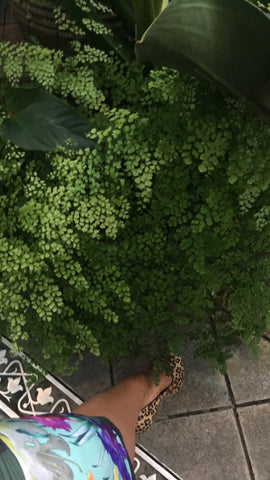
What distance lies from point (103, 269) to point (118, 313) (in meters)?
0.14

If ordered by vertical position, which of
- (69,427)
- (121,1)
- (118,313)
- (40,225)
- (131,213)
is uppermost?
(121,1)

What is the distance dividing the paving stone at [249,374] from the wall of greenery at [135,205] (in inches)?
16.8

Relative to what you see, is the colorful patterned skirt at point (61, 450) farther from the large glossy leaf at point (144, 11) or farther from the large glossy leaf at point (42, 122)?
the large glossy leaf at point (144, 11)

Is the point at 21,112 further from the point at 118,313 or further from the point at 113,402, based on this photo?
the point at 113,402

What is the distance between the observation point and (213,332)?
1088 millimetres

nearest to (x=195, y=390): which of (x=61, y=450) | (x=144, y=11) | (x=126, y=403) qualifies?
(x=126, y=403)

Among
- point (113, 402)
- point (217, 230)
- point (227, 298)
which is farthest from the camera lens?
point (113, 402)

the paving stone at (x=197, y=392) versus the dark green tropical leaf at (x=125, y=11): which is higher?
the dark green tropical leaf at (x=125, y=11)

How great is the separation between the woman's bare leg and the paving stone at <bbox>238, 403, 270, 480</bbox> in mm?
251

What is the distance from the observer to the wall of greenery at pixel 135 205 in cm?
80

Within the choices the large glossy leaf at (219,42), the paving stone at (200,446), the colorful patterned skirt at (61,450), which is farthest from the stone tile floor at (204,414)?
the large glossy leaf at (219,42)

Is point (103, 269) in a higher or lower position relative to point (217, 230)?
lower

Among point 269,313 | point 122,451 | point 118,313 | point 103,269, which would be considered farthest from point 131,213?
point 122,451

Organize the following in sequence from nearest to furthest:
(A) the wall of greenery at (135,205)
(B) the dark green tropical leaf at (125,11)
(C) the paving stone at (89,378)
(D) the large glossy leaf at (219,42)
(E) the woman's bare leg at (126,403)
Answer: (D) the large glossy leaf at (219,42)
(A) the wall of greenery at (135,205)
(B) the dark green tropical leaf at (125,11)
(E) the woman's bare leg at (126,403)
(C) the paving stone at (89,378)
